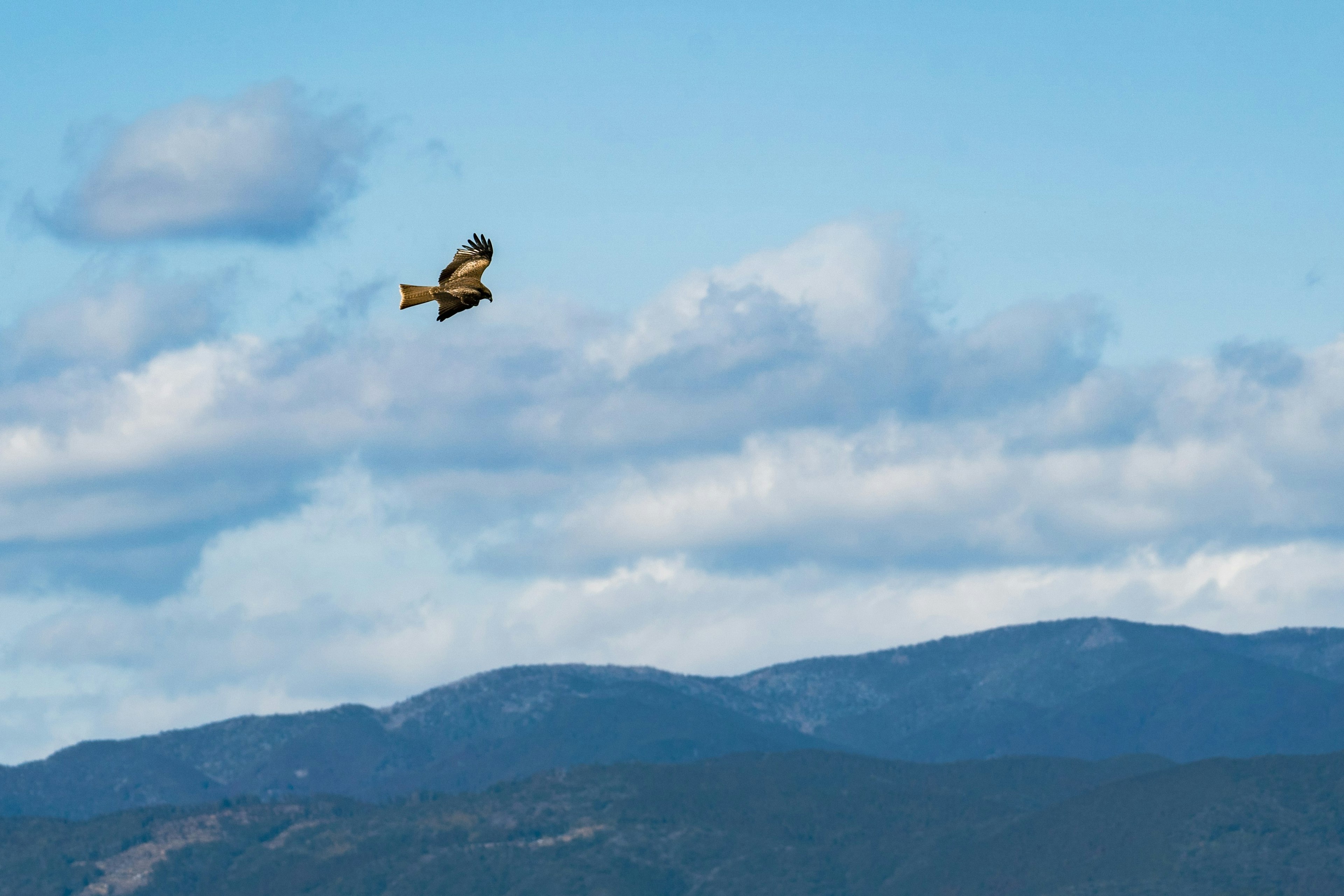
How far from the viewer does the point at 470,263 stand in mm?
51219

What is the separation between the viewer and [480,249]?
169ft

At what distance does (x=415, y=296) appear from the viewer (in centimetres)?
5084

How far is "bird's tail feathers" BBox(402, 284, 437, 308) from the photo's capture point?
50.7 m

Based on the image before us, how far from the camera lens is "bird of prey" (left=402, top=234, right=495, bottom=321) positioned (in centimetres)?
5078

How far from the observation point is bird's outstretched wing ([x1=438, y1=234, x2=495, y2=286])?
50938 millimetres

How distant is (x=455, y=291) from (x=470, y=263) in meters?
0.92

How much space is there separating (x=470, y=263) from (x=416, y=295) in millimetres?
1671

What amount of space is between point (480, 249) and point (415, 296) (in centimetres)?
219

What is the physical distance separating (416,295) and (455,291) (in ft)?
3.27

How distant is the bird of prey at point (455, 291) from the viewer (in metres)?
50.8

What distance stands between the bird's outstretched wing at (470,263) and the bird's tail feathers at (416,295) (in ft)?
1.23

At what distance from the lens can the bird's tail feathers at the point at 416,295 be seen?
50688 mm

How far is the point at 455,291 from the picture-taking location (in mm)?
50875
